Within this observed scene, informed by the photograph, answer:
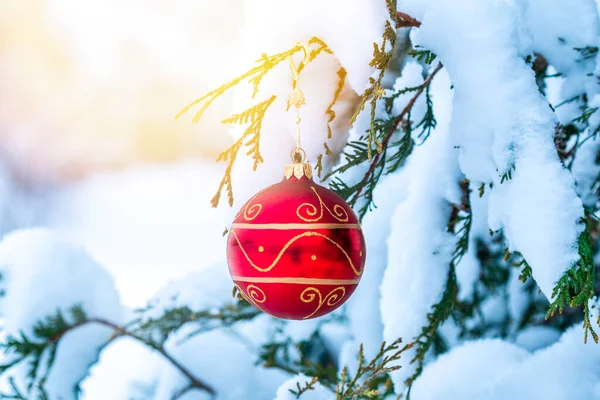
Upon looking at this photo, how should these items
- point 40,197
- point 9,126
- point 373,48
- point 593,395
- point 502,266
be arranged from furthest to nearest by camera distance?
point 9,126, point 40,197, point 502,266, point 593,395, point 373,48

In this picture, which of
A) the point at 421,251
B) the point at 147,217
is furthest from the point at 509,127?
the point at 147,217

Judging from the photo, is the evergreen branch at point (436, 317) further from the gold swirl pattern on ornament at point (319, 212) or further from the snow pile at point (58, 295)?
the snow pile at point (58, 295)

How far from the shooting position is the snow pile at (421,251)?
2.46m

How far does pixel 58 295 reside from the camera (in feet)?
13.1

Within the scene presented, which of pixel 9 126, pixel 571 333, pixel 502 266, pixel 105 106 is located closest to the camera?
pixel 571 333

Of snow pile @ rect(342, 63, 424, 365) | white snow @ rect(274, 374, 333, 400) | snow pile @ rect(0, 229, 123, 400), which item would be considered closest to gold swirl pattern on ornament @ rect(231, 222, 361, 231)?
white snow @ rect(274, 374, 333, 400)

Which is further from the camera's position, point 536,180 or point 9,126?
point 9,126

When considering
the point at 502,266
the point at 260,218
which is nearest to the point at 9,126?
the point at 502,266

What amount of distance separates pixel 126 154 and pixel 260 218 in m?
15.9

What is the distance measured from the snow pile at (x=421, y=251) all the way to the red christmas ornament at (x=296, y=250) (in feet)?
A: 2.91

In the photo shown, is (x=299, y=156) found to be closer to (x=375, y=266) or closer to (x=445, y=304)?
(x=445, y=304)

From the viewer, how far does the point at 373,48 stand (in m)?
1.69

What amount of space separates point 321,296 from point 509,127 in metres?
0.78

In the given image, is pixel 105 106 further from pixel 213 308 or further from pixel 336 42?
pixel 336 42
